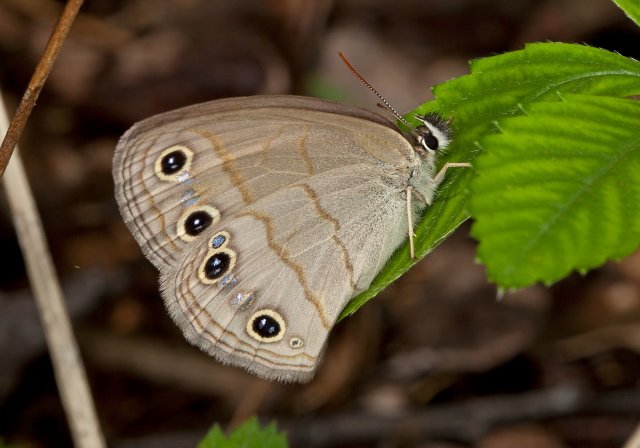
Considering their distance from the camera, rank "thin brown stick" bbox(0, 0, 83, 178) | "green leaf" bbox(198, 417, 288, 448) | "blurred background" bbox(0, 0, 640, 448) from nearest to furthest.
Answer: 1. "thin brown stick" bbox(0, 0, 83, 178)
2. "green leaf" bbox(198, 417, 288, 448)
3. "blurred background" bbox(0, 0, 640, 448)

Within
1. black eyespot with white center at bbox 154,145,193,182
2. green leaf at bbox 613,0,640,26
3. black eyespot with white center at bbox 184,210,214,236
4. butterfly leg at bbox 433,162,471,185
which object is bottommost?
butterfly leg at bbox 433,162,471,185

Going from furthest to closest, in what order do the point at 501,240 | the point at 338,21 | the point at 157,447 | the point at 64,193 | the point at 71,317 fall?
the point at 338,21
the point at 64,193
the point at 71,317
the point at 157,447
the point at 501,240

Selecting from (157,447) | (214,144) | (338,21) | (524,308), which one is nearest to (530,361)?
(524,308)

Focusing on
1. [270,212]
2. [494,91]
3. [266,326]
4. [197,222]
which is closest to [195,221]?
[197,222]

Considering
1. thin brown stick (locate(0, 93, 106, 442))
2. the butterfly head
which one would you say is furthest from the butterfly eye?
thin brown stick (locate(0, 93, 106, 442))

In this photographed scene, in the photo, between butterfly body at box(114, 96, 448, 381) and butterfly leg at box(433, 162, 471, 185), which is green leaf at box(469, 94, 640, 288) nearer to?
butterfly leg at box(433, 162, 471, 185)

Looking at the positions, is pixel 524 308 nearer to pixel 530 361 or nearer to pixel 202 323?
pixel 530 361
